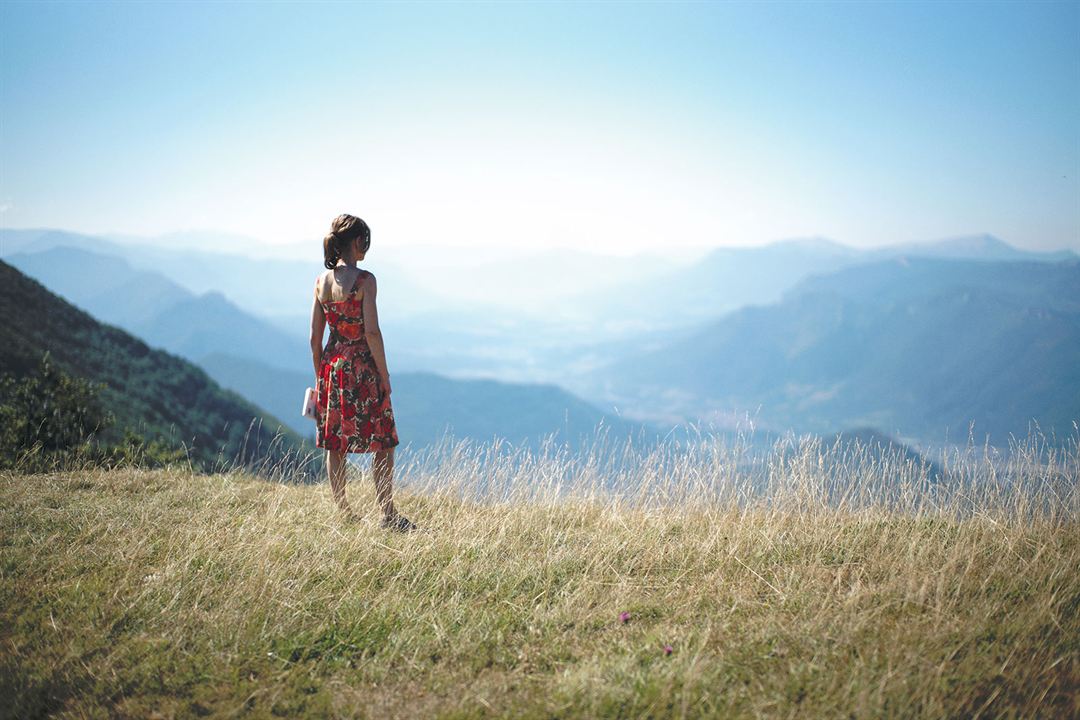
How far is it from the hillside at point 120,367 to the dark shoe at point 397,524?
15.1 metres

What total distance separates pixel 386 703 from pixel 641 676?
1.18 metres

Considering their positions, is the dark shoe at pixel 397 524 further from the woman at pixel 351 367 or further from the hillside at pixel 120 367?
the hillside at pixel 120 367

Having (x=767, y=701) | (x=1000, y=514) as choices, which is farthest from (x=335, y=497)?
(x=1000, y=514)

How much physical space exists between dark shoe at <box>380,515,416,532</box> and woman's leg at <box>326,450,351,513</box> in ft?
1.30

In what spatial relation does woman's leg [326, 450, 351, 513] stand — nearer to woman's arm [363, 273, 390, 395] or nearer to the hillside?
woman's arm [363, 273, 390, 395]

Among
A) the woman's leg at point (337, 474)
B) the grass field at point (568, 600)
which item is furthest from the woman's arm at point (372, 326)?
the grass field at point (568, 600)

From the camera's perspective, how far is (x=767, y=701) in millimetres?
2629

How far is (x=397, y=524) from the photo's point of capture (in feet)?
15.3

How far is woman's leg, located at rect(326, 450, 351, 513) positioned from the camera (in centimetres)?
468

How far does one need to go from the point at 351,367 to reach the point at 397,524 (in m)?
1.27

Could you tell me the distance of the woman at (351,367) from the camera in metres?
4.40

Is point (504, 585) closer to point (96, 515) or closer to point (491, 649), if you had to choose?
point (491, 649)

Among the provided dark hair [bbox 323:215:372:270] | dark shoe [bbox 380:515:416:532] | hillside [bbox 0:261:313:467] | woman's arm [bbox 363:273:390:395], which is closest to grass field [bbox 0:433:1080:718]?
dark shoe [bbox 380:515:416:532]

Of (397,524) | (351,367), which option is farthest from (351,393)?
(397,524)
